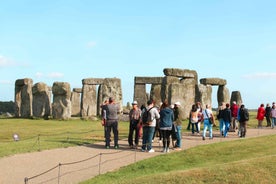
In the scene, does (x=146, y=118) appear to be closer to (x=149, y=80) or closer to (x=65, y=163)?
Result: (x=65, y=163)

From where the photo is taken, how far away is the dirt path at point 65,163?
36.0 feet

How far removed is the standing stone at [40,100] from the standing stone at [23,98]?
94 centimetres

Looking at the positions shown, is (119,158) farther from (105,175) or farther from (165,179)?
(165,179)

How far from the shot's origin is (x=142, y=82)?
3547cm

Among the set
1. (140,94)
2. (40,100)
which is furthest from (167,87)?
(40,100)

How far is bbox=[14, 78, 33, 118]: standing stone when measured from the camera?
113 ft

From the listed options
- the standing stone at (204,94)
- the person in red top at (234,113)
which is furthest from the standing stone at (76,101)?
Answer: the person in red top at (234,113)

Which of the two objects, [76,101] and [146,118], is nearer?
[146,118]

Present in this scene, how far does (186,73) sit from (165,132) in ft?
59.6

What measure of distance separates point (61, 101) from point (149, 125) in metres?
18.8

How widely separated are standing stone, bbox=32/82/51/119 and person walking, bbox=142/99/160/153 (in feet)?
64.8

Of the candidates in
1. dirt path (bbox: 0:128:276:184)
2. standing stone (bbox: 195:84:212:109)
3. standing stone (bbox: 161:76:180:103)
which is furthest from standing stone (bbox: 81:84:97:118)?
dirt path (bbox: 0:128:276:184)

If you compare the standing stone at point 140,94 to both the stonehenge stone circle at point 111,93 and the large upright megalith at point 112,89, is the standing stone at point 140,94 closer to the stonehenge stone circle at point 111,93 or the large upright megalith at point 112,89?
the stonehenge stone circle at point 111,93

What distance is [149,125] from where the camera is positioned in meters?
14.4
